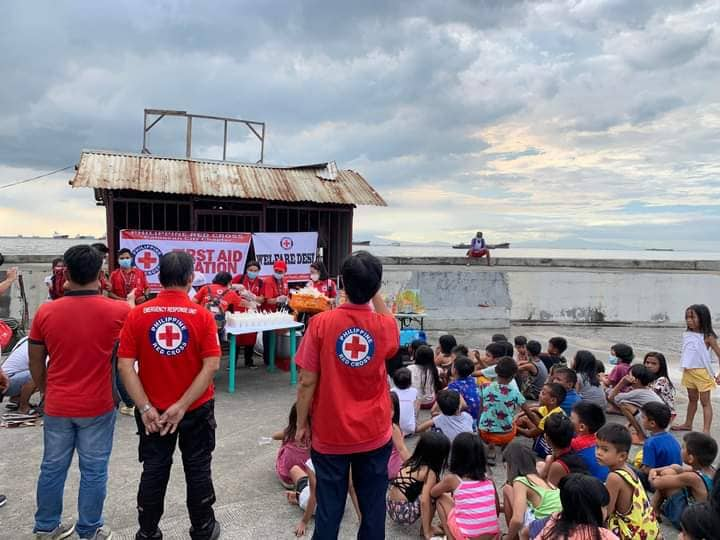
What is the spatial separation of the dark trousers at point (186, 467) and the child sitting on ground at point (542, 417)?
2603 millimetres

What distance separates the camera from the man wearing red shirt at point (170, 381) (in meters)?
2.71

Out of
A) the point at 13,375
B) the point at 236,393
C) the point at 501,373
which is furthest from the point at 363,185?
the point at 13,375

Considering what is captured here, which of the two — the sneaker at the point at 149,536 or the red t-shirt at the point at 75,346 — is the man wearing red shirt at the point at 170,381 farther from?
the red t-shirt at the point at 75,346

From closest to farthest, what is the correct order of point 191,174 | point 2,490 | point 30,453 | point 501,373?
point 2,490 < point 30,453 < point 501,373 < point 191,174

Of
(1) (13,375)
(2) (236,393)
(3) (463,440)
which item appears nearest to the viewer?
→ (3) (463,440)

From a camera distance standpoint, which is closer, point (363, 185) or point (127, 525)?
point (127, 525)

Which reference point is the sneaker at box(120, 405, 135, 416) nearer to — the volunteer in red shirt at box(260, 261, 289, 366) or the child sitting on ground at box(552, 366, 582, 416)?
the volunteer in red shirt at box(260, 261, 289, 366)

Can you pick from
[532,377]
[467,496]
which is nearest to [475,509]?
[467,496]

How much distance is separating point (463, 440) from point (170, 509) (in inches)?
88.2

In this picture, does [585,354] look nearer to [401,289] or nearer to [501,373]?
[501,373]

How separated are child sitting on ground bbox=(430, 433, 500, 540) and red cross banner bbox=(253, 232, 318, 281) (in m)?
6.48

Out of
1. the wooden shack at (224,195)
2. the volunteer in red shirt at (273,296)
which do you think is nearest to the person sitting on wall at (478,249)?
the wooden shack at (224,195)

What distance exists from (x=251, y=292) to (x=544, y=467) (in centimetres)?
537

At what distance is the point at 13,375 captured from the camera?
5.32 meters
